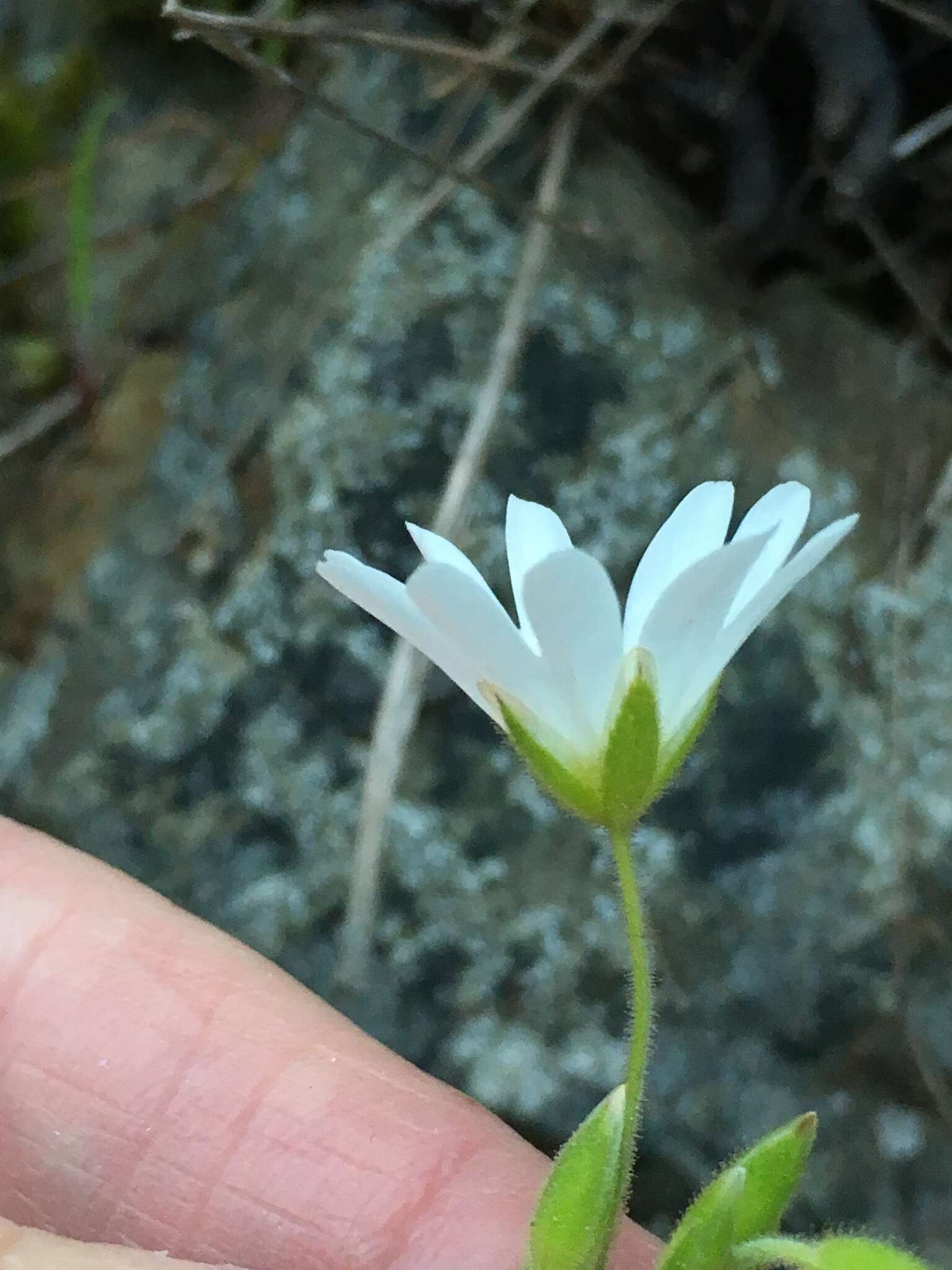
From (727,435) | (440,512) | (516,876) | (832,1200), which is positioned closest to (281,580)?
(440,512)

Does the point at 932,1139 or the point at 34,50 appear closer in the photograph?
the point at 932,1139

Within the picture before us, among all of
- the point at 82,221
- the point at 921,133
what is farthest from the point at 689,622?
the point at 82,221

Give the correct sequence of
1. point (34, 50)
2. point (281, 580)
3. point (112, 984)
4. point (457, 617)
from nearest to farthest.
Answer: point (457, 617) < point (112, 984) < point (281, 580) < point (34, 50)

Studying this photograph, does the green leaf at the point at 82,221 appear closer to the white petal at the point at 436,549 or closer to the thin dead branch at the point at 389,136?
the thin dead branch at the point at 389,136

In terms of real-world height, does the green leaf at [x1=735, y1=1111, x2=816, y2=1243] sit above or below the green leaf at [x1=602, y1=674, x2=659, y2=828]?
below

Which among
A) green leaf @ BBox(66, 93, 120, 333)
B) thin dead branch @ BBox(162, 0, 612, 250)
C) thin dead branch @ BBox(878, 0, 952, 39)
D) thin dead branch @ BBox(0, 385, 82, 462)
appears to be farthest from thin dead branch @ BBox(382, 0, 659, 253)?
thin dead branch @ BBox(0, 385, 82, 462)

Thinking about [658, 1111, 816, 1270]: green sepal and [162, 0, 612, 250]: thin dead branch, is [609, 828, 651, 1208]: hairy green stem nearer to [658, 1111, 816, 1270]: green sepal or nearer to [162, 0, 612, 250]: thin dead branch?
[658, 1111, 816, 1270]: green sepal

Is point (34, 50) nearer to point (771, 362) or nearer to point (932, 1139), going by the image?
point (771, 362)

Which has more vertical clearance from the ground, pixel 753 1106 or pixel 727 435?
pixel 727 435
